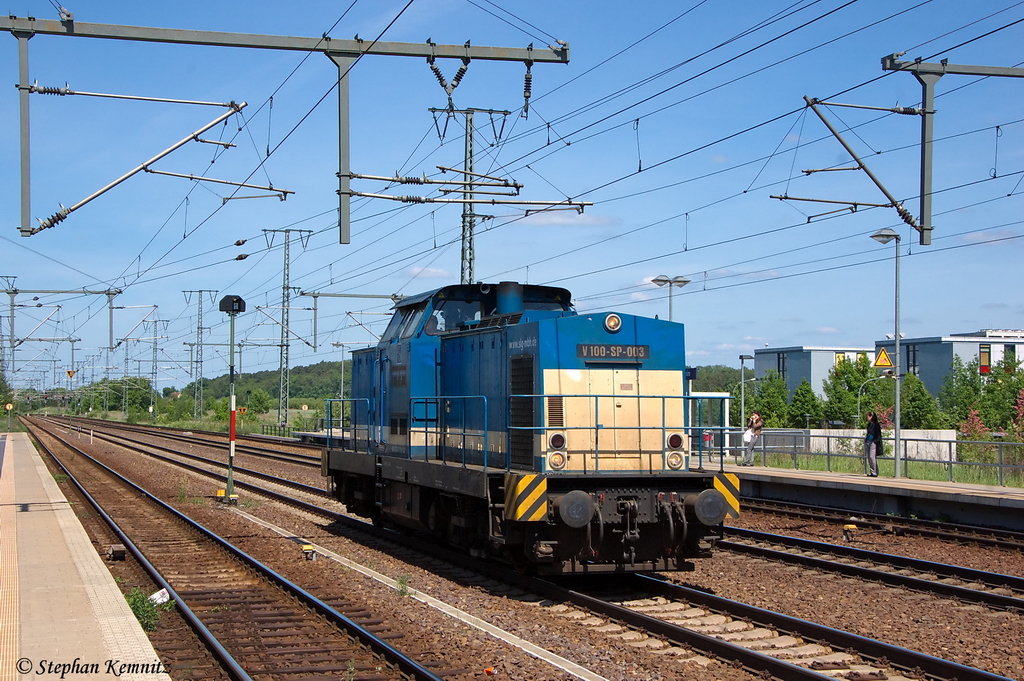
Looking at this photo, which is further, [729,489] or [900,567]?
[900,567]

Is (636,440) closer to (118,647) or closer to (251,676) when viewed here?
(251,676)

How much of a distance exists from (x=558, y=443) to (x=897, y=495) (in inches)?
424

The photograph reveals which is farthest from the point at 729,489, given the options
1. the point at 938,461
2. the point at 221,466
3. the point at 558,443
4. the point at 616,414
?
the point at 221,466

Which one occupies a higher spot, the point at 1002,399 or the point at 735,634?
the point at 1002,399

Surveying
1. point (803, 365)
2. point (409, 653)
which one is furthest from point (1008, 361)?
point (409, 653)

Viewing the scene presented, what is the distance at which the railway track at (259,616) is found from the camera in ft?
23.1

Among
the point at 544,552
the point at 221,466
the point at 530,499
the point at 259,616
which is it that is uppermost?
the point at 530,499

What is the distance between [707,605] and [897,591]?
2.47m

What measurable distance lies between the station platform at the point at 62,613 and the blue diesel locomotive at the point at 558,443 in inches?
148

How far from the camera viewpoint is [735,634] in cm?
798

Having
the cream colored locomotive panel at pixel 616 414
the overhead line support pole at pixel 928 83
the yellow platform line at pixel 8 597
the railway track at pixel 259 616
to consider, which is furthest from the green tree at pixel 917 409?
the yellow platform line at pixel 8 597

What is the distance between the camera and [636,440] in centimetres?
1006

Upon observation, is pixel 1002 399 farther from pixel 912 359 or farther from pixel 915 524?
pixel 912 359

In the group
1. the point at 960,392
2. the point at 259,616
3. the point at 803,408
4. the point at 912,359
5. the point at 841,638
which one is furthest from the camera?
the point at 912,359
